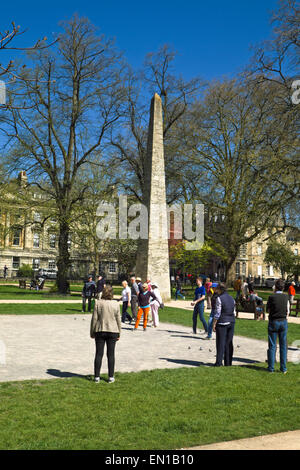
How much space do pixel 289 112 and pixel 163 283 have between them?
40.4 ft

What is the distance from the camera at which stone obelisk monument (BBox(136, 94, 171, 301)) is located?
2783 centimetres

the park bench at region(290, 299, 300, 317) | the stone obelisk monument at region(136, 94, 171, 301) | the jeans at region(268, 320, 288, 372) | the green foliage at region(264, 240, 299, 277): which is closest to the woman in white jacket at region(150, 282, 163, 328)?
the jeans at region(268, 320, 288, 372)

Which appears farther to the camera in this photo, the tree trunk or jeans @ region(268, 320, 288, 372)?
the tree trunk

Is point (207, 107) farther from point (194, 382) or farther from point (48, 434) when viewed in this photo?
point (48, 434)

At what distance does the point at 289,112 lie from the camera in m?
22.6

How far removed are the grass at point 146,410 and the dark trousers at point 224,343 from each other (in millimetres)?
930

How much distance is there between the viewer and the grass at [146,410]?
18.3 feet

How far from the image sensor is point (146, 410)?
675cm

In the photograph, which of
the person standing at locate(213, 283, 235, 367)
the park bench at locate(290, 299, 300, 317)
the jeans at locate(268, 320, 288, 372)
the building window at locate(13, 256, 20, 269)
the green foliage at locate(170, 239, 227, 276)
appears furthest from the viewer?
the building window at locate(13, 256, 20, 269)

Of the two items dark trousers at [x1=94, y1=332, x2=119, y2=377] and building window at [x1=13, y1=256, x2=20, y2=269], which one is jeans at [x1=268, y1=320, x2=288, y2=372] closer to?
dark trousers at [x1=94, y1=332, x2=119, y2=377]

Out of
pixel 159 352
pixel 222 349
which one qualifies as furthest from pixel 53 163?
pixel 222 349

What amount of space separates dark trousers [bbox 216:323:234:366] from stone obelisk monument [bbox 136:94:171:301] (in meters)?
17.3

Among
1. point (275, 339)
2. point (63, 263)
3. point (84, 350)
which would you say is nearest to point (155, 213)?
point (63, 263)

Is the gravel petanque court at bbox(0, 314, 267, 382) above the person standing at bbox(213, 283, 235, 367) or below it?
below
